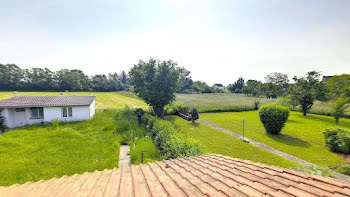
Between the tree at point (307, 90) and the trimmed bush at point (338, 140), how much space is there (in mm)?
13789

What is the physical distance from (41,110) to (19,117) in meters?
2.01

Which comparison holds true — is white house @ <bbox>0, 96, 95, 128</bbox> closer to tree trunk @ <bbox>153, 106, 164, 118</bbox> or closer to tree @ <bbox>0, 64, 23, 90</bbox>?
tree trunk @ <bbox>153, 106, 164, 118</bbox>

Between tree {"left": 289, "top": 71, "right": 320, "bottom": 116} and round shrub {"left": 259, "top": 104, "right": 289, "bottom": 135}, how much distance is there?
1227cm

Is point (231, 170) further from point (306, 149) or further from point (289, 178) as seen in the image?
point (306, 149)

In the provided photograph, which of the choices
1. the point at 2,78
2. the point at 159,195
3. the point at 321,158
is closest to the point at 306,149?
the point at 321,158

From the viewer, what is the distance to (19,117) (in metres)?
15.4

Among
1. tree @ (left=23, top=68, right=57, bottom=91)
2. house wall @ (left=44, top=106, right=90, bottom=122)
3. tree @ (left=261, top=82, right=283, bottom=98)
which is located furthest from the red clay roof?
tree @ (left=23, top=68, right=57, bottom=91)

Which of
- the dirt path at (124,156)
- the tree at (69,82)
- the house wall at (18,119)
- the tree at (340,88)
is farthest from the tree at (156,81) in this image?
the tree at (69,82)

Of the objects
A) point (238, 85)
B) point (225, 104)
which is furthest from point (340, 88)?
point (238, 85)

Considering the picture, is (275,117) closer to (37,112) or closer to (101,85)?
(37,112)

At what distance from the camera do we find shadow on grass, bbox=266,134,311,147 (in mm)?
10391

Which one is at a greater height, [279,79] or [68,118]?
[279,79]

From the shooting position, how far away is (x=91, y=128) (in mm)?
14195

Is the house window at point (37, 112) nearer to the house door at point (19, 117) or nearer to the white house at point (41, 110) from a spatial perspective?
the white house at point (41, 110)
